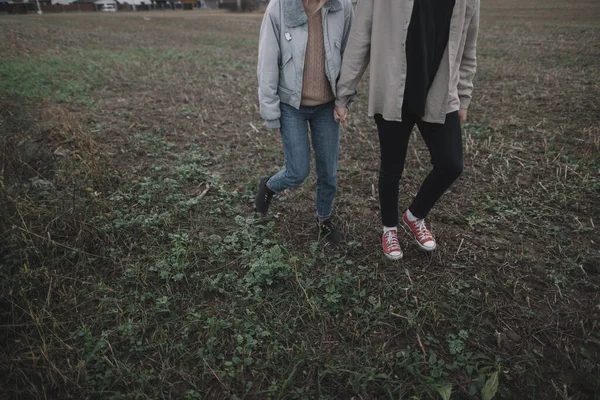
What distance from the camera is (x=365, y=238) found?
10.3 ft

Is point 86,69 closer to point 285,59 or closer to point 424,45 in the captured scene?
point 285,59

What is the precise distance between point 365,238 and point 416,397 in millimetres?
1459

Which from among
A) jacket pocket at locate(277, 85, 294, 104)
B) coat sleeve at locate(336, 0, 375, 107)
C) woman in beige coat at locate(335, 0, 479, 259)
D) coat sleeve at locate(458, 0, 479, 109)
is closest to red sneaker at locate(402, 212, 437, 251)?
woman in beige coat at locate(335, 0, 479, 259)

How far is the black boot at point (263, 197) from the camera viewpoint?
3326 millimetres

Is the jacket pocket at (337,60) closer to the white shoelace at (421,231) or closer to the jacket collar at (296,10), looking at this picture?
the jacket collar at (296,10)

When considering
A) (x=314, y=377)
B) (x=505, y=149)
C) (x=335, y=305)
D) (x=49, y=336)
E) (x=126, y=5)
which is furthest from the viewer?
(x=126, y=5)

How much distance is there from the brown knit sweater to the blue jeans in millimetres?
88

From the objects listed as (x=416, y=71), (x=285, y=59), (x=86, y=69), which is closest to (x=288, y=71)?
(x=285, y=59)

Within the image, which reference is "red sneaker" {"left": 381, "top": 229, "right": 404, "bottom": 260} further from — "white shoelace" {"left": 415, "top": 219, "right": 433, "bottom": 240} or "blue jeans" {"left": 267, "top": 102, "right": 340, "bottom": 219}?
"blue jeans" {"left": 267, "top": 102, "right": 340, "bottom": 219}

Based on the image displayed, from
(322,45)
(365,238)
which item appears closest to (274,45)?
(322,45)

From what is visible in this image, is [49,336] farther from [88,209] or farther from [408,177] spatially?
[408,177]

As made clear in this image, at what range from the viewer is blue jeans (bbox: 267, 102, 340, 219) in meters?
2.72

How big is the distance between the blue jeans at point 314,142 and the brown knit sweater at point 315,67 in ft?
0.29

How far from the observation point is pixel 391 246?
286 cm
